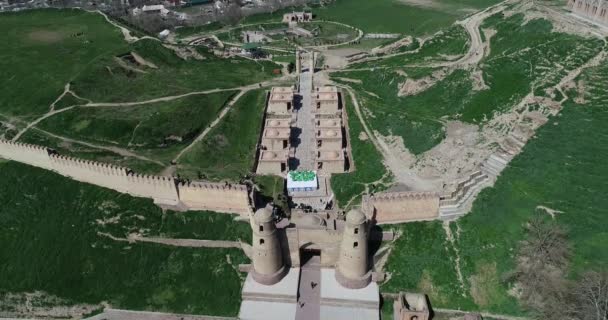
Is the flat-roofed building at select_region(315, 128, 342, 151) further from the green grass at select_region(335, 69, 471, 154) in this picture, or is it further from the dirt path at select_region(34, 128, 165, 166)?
the dirt path at select_region(34, 128, 165, 166)

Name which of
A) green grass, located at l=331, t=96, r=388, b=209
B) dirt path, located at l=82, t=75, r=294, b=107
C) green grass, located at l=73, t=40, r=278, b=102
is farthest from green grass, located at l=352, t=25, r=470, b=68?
green grass, located at l=331, t=96, r=388, b=209

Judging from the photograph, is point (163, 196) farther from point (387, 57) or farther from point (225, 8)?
point (225, 8)

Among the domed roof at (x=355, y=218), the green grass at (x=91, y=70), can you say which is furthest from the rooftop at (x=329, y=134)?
the green grass at (x=91, y=70)

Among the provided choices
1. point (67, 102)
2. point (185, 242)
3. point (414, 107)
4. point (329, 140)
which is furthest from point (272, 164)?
point (67, 102)

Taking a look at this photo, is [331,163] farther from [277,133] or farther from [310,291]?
[310,291]

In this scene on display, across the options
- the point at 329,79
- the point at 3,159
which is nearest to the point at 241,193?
the point at 3,159

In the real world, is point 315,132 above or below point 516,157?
below

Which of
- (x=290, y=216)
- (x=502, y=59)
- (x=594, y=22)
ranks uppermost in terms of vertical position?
(x=594, y=22)
